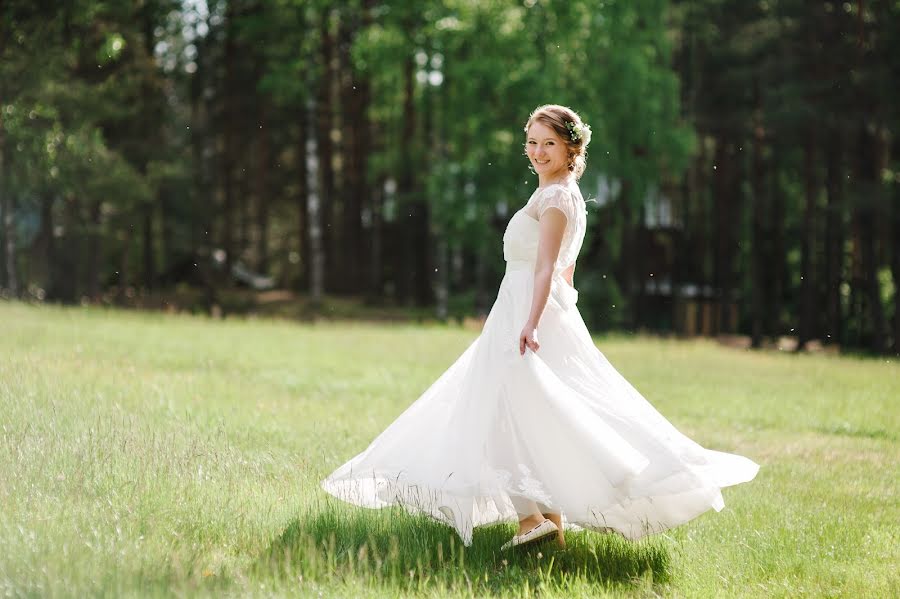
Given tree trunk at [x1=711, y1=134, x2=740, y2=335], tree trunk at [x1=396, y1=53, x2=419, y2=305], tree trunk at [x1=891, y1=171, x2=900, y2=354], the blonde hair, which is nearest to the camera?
the blonde hair

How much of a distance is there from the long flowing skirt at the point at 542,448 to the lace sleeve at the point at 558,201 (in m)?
0.41

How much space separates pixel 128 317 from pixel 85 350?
29.0ft

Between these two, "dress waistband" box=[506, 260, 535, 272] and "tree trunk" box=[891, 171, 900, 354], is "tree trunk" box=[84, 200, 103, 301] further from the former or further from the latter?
"dress waistband" box=[506, 260, 535, 272]

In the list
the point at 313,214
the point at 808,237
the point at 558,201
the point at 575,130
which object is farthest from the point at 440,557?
the point at 808,237

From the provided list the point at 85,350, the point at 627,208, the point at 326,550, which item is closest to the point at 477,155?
the point at 627,208

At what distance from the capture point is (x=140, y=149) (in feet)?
106

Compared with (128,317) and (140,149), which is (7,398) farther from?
(140,149)

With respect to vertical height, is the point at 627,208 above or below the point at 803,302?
above

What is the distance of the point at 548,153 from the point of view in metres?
Result: 5.95

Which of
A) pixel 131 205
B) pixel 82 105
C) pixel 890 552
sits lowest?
pixel 890 552

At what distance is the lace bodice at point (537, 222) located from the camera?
228 inches

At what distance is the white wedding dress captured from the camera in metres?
5.60

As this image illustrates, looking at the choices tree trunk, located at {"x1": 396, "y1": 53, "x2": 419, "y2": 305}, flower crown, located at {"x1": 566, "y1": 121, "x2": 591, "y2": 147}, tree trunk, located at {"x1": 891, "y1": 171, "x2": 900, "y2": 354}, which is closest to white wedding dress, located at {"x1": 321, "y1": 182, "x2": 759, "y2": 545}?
flower crown, located at {"x1": 566, "y1": 121, "x2": 591, "y2": 147}

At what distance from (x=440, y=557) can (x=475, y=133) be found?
26.9 metres
